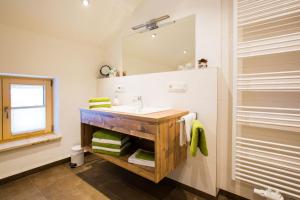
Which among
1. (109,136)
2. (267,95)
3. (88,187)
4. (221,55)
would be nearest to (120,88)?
(109,136)

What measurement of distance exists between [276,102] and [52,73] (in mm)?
2719

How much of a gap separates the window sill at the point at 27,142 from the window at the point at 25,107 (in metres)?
0.10

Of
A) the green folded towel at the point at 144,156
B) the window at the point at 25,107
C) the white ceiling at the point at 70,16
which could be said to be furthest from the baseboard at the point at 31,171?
the white ceiling at the point at 70,16

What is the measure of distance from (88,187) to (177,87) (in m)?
1.57

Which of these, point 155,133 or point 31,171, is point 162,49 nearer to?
point 155,133

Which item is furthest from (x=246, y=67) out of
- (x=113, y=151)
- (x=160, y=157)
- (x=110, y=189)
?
(x=110, y=189)

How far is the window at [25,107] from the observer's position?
2.04m

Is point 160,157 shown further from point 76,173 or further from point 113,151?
point 76,173

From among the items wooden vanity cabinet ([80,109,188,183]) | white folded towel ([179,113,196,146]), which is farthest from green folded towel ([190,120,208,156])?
wooden vanity cabinet ([80,109,188,183])

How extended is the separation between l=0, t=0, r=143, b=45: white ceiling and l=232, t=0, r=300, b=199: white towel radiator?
1593mm

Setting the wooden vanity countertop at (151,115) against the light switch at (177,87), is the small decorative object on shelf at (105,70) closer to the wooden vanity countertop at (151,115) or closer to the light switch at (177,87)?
the wooden vanity countertop at (151,115)

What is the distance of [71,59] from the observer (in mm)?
2488

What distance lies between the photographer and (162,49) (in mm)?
2127

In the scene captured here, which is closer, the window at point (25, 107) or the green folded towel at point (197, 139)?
the green folded towel at point (197, 139)
